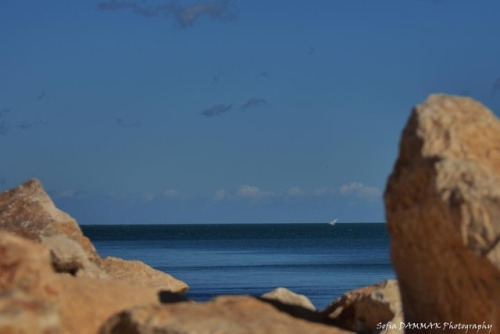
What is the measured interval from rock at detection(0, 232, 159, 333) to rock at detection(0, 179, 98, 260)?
4869 millimetres

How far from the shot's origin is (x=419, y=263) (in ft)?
36.5

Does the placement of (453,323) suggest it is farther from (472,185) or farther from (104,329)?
(104,329)

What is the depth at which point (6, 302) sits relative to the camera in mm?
7625

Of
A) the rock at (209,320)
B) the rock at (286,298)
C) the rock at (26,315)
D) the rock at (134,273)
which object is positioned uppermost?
the rock at (26,315)

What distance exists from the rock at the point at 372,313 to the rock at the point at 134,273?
528 cm

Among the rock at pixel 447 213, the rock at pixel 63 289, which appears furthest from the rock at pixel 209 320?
the rock at pixel 447 213

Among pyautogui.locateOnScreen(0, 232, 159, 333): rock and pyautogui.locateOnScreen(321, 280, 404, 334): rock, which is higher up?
pyautogui.locateOnScreen(0, 232, 159, 333): rock

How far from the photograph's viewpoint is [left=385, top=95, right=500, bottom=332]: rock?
10336 millimetres

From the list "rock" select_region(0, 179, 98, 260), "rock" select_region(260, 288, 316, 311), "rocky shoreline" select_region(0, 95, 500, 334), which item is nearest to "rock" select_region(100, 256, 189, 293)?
"rock" select_region(0, 179, 98, 260)

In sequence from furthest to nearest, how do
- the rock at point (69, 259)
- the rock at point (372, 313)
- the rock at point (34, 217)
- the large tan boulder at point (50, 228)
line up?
the rock at point (34, 217) → the large tan boulder at point (50, 228) → the rock at point (69, 259) → the rock at point (372, 313)

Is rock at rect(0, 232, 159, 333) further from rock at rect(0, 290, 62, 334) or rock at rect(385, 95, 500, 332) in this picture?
rock at rect(385, 95, 500, 332)

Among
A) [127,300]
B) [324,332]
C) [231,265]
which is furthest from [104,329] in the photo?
[231,265]

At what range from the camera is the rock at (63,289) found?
30.7ft

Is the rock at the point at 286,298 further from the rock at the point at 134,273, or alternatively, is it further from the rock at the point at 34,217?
the rock at the point at 134,273
